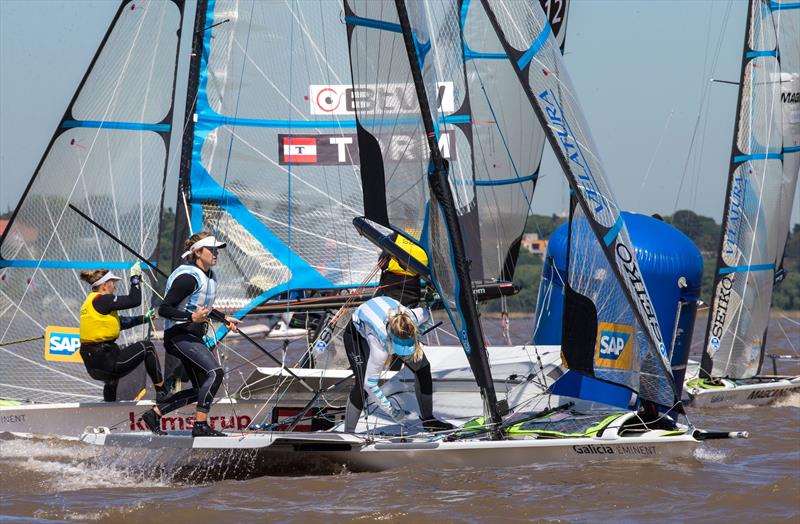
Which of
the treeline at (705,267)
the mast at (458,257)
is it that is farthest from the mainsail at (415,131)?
the treeline at (705,267)

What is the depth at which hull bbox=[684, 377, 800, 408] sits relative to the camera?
44.5 ft

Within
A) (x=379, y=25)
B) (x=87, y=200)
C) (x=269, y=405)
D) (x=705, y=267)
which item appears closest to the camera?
(x=379, y=25)

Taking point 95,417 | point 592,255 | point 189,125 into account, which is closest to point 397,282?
point 592,255

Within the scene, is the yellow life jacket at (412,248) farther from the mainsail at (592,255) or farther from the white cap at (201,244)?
the white cap at (201,244)

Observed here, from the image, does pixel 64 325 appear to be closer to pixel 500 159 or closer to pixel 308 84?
pixel 308 84

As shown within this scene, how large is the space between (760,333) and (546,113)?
8.05 m

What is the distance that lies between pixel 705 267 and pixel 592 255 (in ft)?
186

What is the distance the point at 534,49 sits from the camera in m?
8.66

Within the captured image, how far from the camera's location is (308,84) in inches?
481

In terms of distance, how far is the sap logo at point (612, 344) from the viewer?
845 centimetres

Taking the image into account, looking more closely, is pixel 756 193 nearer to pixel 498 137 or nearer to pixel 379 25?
pixel 498 137

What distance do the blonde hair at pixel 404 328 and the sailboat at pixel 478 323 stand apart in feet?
1.16

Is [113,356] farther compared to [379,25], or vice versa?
[113,356]

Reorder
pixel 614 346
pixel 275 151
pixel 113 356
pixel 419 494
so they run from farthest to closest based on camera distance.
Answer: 1. pixel 275 151
2. pixel 113 356
3. pixel 614 346
4. pixel 419 494
